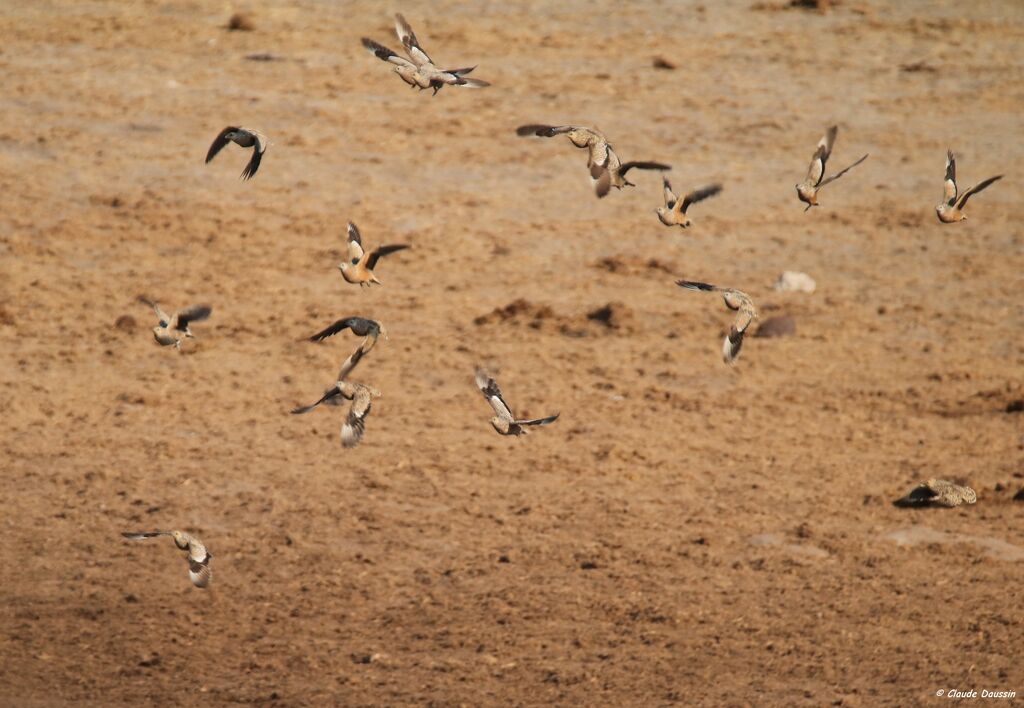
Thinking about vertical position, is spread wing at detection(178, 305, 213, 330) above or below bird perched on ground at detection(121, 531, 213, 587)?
above

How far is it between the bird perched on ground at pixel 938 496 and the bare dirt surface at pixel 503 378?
9cm

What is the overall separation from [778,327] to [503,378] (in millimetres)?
2479

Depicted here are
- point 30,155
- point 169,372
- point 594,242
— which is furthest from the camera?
point 30,155

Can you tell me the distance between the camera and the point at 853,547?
935 centimetres

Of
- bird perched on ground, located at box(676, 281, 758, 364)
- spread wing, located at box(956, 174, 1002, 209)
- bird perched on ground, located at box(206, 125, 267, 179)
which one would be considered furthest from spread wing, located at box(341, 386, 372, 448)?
spread wing, located at box(956, 174, 1002, 209)

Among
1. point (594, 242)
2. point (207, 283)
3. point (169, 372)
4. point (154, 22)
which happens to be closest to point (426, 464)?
point (169, 372)

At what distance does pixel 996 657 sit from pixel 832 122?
10.4 metres

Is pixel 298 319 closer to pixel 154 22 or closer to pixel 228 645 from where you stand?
pixel 228 645

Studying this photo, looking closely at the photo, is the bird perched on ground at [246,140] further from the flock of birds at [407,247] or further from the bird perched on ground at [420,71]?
the bird perched on ground at [420,71]

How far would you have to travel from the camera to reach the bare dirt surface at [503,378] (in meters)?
8.21

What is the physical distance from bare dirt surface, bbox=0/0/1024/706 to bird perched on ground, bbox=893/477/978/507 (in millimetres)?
87

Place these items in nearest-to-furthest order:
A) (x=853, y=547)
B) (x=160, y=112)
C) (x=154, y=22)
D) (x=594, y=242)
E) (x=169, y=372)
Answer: (x=853, y=547), (x=169, y=372), (x=594, y=242), (x=160, y=112), (x=154, y=22)

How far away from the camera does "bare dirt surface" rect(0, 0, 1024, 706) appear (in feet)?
26.9

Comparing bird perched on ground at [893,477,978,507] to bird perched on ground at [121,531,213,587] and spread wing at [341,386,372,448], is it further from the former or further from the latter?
bird perched on ground at [121,531,213,587]
